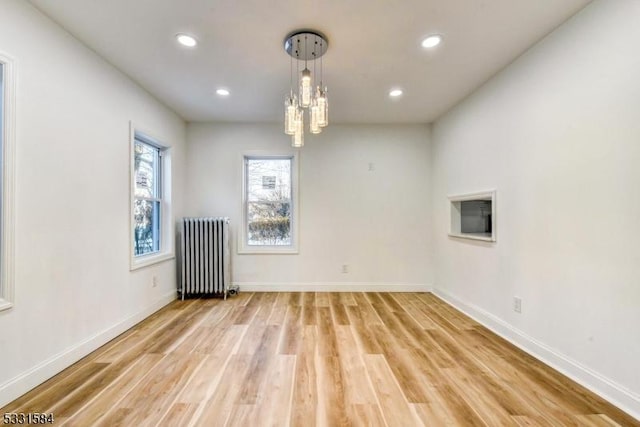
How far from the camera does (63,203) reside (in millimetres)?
2100

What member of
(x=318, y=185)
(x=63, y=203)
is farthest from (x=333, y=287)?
(x=63, y=203)

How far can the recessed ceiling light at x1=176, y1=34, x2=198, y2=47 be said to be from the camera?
2.19m

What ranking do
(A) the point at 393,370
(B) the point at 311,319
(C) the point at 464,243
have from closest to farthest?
1. (A) the point at 393,370
2. (B) the point at 311,319
3. (C) the point at 464,243

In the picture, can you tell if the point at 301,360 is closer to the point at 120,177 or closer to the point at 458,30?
the point at 120,177

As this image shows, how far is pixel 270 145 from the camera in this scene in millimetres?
4312

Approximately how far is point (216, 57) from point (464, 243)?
3320mm

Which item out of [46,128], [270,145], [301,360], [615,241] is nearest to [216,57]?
[46,128]

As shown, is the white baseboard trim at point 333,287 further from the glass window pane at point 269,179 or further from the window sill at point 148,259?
the glass window pane at point 269,179

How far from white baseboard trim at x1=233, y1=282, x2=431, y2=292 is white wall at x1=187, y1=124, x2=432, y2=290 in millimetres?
15

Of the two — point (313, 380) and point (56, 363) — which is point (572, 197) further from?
point (56, 363)

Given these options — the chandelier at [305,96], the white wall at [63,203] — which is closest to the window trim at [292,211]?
the white wall at [63,203]

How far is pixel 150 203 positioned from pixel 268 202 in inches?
62.7

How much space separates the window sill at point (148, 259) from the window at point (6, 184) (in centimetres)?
121

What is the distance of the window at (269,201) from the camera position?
444cm
